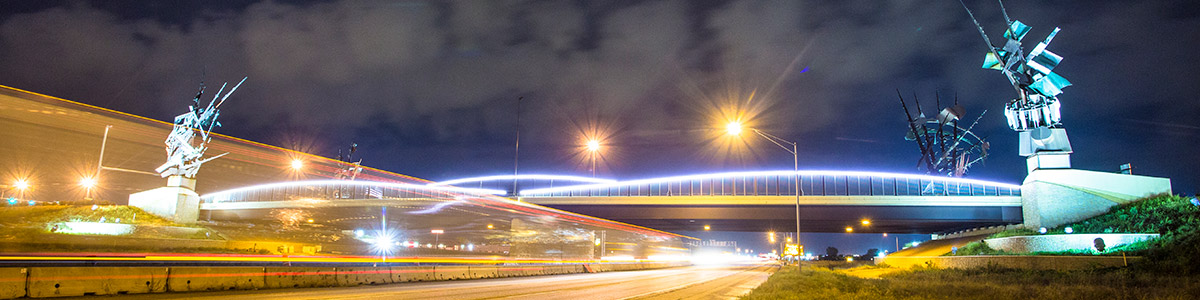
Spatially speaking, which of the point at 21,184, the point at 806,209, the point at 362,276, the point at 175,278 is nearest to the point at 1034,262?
the point at 806,209

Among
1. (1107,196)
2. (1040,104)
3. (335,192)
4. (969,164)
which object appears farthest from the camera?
(335,192)

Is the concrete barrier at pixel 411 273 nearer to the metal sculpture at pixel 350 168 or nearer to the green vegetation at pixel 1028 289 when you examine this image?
the green vegetation at pixel 1028 289

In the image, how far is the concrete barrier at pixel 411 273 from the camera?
21402 millimetres

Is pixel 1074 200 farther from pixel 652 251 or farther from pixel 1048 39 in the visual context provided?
pixel 652 251

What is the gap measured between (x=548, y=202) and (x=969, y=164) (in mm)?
56045

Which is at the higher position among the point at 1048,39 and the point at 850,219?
the point at 1048,39

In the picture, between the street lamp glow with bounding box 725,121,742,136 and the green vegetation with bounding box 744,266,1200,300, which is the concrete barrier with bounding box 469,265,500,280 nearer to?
the street lamp glow with bounding box 725,121,742,136

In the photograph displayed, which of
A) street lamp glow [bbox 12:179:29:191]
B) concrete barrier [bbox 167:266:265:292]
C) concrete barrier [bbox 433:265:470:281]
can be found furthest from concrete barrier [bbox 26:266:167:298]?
street lamp glow [bbox 12:179:29:191]

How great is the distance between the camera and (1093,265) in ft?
75.2

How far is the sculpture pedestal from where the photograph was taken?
58375mm

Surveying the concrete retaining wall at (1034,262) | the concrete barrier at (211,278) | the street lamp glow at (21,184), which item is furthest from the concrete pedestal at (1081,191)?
the street lamp glow at (21,184)

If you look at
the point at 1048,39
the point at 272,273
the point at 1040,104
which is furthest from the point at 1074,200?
the point at 272,273

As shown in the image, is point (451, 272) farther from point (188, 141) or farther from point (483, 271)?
point (188, 141)

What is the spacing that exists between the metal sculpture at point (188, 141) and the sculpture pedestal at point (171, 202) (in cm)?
127
